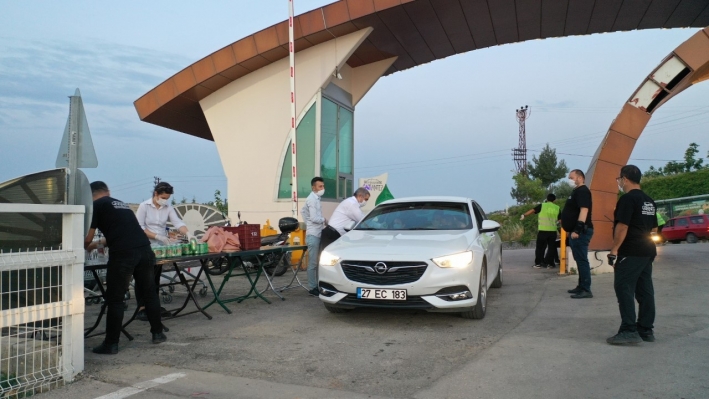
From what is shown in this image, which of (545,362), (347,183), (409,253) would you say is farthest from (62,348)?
(347,183)

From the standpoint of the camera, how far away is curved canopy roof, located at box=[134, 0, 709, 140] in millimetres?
13680

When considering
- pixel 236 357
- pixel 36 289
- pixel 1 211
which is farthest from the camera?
pixel 236 357

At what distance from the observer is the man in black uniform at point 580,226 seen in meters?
8.31

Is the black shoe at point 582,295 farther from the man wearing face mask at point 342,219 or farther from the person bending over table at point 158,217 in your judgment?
the person bending over table at point 158,217

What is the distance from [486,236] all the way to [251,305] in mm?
3585

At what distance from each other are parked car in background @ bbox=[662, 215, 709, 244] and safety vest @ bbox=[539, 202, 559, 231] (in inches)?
769

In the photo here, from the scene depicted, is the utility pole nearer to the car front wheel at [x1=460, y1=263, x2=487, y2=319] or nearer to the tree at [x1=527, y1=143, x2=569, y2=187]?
the tree at [x1=527, y1=143, x2=569, y2=187]

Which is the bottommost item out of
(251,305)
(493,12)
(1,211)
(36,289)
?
(251,305)

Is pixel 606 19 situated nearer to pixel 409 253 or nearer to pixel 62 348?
pixel 409 253

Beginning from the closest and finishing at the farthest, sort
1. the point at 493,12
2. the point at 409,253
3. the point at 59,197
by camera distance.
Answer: the point at 59,197, the point at 409,253, the point at 493,12

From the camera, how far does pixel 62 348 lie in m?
4.63

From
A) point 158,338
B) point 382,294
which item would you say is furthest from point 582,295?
point 158,338

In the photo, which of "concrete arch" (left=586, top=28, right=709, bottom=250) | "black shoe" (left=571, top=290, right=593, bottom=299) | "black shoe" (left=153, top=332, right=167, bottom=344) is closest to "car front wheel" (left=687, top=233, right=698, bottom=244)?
"concrete arch" (left=586, top=28, right=709, bottom=250)

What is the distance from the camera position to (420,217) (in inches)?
310
